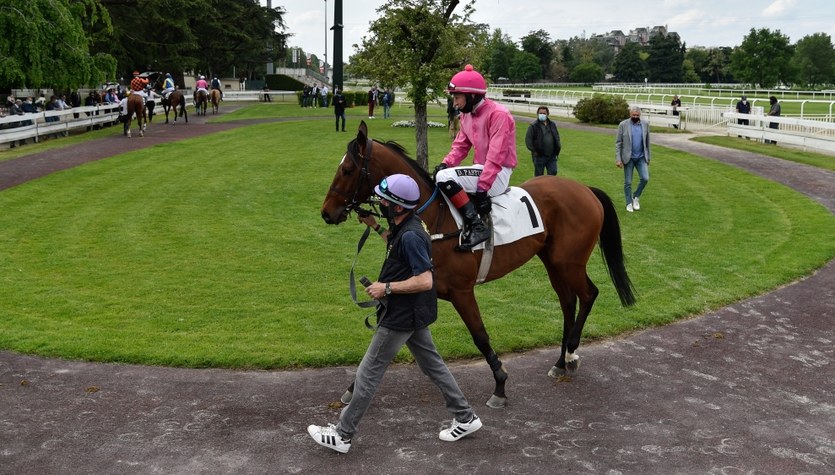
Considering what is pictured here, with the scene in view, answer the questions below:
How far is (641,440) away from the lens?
18.2 ft

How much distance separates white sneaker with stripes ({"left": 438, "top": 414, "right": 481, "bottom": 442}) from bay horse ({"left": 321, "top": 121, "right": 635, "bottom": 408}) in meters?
0.63

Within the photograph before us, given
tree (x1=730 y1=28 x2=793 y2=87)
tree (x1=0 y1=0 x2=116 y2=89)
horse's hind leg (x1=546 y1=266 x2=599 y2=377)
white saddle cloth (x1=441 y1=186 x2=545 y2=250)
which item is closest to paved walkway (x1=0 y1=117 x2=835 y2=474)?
horse's hind leg (x1=546 y1=266 x2=599 y2=377)

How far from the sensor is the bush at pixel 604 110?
1464 inches

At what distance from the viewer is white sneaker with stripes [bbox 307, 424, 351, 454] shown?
5289 millimetres

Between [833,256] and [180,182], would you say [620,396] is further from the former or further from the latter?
[180,182]

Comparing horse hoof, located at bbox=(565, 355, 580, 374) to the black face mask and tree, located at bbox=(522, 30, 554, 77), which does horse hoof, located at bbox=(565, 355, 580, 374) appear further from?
tree, located at bbox=(522, 30, 554, 77)

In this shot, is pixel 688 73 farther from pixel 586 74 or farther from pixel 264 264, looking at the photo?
pixel 264 264

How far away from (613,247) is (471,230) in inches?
87.3

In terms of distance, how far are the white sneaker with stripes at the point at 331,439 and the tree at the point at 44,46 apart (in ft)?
67.9

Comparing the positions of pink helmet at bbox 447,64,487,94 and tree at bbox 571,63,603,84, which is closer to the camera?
pink helmet at bbox 447,64,487,94

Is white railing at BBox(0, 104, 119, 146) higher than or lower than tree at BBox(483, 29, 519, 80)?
lower

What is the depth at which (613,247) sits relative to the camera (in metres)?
7.69

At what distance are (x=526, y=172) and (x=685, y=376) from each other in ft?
44.1

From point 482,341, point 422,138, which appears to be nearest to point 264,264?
point 482,341
